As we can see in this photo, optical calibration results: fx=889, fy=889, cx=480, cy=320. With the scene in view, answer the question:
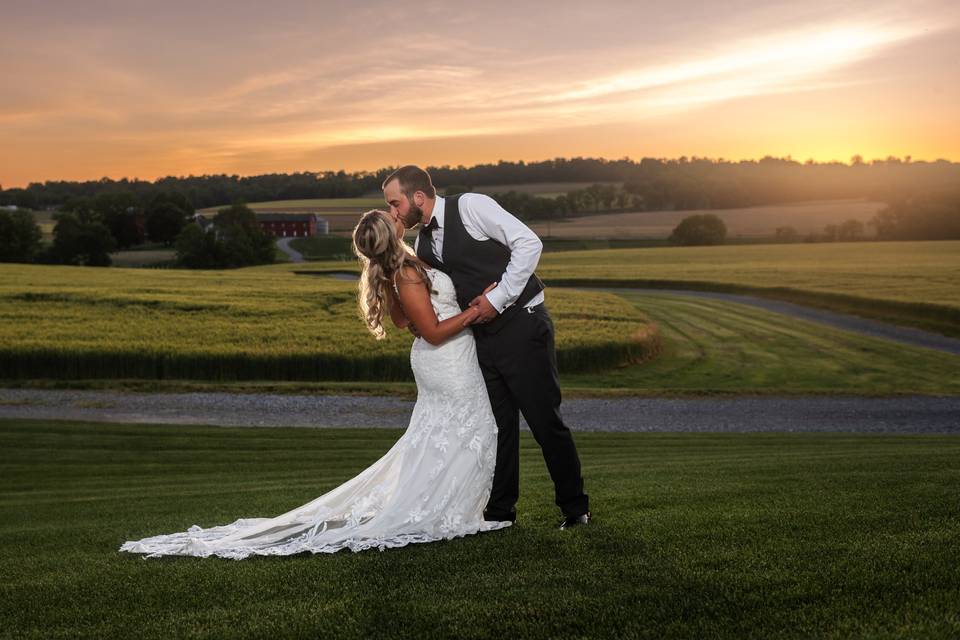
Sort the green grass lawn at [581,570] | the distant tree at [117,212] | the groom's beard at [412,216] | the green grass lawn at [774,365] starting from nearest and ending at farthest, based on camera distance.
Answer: the green grass lawn at [581,570]
the groom's beard at [412,216]
the green grass lawn at [774,365]
the distant tree at [117,212]

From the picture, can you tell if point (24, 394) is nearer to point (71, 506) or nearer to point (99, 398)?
point (99, 398)

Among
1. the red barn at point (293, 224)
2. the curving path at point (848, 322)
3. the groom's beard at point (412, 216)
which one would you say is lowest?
the curving path at point (848, 322)

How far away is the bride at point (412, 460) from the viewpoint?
5496 mm

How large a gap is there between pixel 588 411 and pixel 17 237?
83028mm

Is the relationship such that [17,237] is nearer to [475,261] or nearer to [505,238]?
[475,261]

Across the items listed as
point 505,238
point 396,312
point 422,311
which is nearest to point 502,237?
point 505,238

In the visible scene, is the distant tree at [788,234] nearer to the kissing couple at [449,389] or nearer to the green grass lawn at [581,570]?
the green grass lawn at [581,570]

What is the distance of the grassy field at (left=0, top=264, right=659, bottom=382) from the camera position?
69.2ft

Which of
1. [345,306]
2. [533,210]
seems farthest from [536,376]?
[533,210]

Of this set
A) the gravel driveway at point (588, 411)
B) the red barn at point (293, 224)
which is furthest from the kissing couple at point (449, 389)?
the red barn at point (293, 224)

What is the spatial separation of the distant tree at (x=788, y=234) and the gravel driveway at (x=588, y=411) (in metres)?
63.6

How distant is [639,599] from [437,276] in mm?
2644

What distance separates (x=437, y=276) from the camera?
19.3 ft

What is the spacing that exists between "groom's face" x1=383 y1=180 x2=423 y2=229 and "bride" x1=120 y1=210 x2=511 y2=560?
0.21 feet
